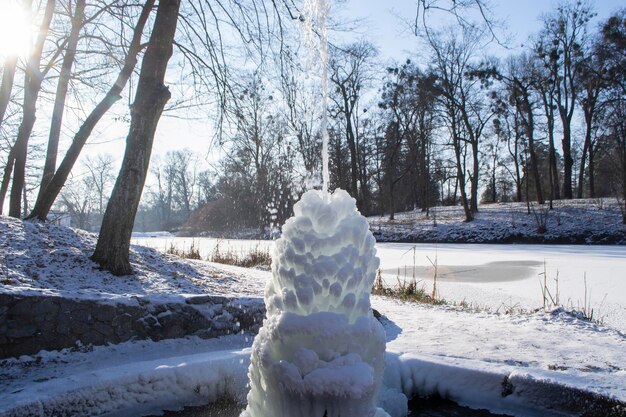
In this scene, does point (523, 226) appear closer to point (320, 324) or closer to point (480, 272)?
point (480, 272)

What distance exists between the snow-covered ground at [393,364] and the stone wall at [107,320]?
0.07 meters

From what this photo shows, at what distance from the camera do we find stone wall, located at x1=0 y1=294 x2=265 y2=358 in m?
2.85

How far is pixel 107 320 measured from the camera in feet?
10.4

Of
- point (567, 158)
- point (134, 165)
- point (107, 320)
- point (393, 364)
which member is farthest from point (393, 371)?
point (567, 158)

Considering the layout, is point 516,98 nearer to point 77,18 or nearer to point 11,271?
point 77,18

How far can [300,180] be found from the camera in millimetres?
19891

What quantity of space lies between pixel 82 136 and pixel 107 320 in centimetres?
518

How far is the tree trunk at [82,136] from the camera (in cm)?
691

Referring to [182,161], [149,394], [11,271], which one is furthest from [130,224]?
[182,161]

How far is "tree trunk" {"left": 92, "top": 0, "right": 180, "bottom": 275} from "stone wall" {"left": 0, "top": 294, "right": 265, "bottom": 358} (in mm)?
1776

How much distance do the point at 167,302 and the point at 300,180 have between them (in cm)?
1659

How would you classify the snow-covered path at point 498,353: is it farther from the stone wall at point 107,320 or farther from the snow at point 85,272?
the snow at point 85,272

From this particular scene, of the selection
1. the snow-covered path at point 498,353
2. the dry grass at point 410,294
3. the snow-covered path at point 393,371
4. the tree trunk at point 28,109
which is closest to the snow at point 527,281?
the dry grass at point 410,294

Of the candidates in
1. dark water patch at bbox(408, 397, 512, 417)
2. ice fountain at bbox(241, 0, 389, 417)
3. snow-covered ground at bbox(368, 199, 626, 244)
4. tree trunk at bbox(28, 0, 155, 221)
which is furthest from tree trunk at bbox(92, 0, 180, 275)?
snow-covered ground at bbox(368, 199, 626, 244)
